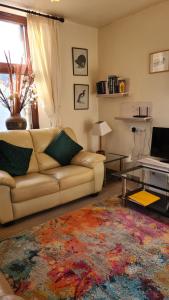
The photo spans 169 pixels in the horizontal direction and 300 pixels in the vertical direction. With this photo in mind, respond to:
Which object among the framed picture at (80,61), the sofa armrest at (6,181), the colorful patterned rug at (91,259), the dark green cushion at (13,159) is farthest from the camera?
the framed picture at (80,61)

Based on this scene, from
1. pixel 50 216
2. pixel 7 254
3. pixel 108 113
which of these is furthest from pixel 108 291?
pixel 108 113

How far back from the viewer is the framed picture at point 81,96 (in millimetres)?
4020

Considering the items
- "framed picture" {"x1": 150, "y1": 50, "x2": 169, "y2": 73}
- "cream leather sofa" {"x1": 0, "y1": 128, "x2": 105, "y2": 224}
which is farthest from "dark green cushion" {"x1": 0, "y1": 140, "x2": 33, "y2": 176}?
"framed picture" {"x1": 150, "y1": 50, "x2": 169, "y2": 73}

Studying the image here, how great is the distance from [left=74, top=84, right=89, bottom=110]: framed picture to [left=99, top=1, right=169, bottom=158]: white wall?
13.1 inches

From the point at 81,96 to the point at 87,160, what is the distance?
148cm

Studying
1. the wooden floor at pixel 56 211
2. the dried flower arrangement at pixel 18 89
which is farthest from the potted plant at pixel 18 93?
the wooden floor at pixel 56 211

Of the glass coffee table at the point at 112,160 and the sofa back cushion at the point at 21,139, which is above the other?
the sofa back cushion at the point at 21,139

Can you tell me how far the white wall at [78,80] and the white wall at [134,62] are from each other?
0.15 metres

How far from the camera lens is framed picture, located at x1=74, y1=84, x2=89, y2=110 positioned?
4.02 metres

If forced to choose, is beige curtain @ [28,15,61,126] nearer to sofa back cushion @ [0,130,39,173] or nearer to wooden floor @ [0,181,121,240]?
sofa back cushion @ [0,130,39,173]

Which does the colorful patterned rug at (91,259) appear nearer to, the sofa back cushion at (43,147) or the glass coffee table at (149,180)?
the glass coffee table at (149,180)

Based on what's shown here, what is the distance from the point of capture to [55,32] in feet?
11.5

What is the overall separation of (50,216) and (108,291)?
4.12 ft

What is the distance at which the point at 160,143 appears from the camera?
3146 millimetres
